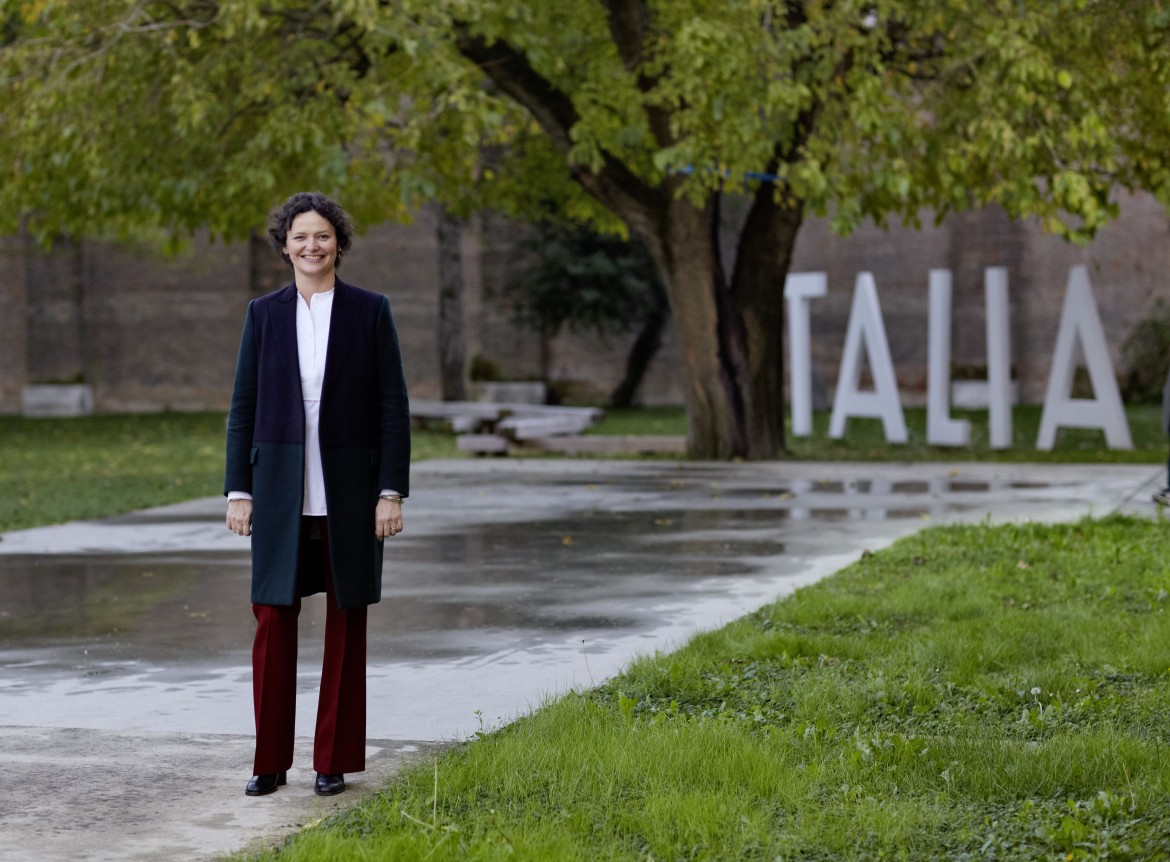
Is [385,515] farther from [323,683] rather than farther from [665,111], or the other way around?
[665,111]

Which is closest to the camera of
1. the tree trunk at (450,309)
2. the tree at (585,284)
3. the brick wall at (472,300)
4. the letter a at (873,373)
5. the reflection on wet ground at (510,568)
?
the reflection on wet ground at (510,568)

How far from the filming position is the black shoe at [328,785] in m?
4.66

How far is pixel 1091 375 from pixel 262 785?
49.9 feet

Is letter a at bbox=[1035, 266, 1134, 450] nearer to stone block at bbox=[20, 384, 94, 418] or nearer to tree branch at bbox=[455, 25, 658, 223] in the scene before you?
tree branch at bbox=[455, 25, 658, 223]

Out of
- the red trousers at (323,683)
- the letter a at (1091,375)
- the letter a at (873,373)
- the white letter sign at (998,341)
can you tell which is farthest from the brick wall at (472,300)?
the red trousers at (323,683)

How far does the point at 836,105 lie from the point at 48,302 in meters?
25.0

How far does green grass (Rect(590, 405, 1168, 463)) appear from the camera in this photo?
1803cm

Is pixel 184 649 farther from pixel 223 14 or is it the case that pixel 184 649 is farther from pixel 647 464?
pixel 647 464

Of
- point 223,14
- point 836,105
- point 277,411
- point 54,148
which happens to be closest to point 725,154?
point 836,105

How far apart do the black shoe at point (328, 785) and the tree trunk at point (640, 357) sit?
29177 millimetres

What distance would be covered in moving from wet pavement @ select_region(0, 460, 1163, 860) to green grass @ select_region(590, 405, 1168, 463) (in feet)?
7.08

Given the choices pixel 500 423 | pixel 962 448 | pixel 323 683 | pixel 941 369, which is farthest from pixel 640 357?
pixel 323 683

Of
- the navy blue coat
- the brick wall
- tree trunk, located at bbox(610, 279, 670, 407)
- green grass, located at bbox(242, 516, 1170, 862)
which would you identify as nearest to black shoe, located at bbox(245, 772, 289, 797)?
green grass, located at bbox(242, 516, 1170, 862)

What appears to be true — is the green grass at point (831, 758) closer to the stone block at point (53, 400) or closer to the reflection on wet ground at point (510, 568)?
the reflection on wet ground at point (510, 568)
